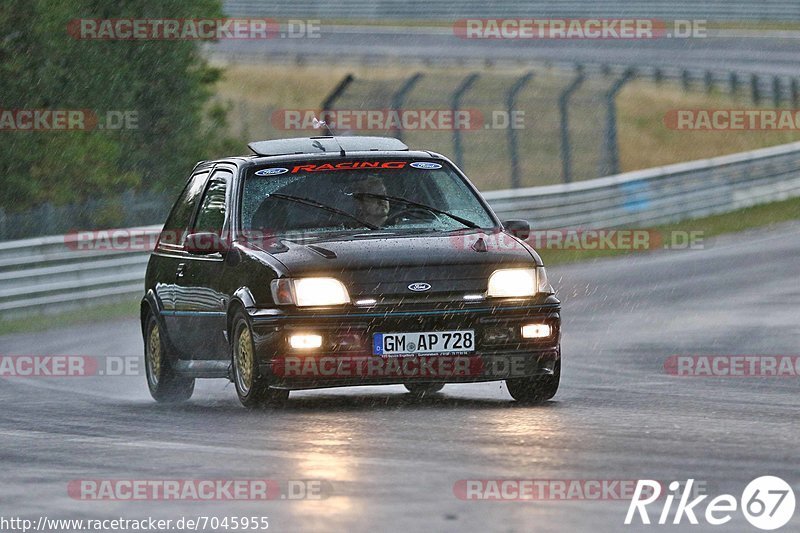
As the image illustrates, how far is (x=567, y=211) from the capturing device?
2819cm

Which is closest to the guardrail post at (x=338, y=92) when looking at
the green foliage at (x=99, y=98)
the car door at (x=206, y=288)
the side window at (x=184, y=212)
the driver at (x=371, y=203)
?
the green foliage at (x=99, y=98)

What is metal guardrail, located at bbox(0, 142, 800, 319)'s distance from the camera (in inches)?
878

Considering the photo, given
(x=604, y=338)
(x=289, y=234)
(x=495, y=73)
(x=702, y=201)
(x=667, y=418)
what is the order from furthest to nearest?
(x=495, y=73) < (x=702, y=201) < (x=604, y=338) < (x=289, y=234) < (x=667, y=418)

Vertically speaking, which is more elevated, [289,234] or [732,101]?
[732,101]

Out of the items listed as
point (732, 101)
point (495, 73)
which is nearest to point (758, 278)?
point (732, 101)

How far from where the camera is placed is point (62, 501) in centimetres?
744

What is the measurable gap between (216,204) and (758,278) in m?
11.5

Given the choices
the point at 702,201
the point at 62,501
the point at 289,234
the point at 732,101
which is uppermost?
the point at 732,101

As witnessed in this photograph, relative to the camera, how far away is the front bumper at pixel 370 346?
10.3 metres

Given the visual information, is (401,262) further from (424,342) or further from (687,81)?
(687,81)

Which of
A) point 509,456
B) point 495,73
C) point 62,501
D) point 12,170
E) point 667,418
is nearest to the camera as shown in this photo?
point 62,501

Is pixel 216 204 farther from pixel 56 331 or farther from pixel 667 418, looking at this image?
pixel 56 331

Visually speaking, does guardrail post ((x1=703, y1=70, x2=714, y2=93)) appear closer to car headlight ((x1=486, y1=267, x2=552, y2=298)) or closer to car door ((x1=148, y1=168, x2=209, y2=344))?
car door ((x1=148, y1=168, x2=209, y2=344))

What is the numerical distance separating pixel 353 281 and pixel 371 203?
1117 millimetres
